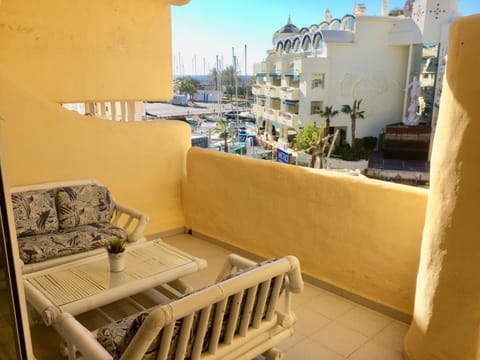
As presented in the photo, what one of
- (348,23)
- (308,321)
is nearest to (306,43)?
(348,23)

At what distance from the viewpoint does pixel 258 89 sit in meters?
35.9

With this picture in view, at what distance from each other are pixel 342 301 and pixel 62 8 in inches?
162

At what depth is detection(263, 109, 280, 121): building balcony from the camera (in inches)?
1277

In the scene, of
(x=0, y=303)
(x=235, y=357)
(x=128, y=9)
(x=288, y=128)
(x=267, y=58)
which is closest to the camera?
(x=0, y=303)

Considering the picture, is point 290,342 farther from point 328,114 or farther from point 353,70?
point 353,70

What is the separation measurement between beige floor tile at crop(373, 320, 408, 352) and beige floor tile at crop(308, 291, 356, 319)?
370 mm

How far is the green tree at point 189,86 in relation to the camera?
22.5 m

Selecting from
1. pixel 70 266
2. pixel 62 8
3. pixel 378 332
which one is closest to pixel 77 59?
pixel 62 8

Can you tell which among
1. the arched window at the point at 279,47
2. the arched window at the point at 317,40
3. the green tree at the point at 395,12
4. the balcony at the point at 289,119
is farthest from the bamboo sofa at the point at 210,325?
the green tree at the point at 395,12

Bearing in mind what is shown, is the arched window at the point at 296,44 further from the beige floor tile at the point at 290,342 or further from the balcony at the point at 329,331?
the beige floor tile at the point at 290,342

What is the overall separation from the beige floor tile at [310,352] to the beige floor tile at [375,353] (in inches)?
4.7

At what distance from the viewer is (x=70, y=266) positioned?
3213 mm

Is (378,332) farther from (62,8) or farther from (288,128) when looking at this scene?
(288,128)

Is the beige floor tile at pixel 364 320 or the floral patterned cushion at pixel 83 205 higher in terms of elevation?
the floral patterned cushion at pixel 83 205
